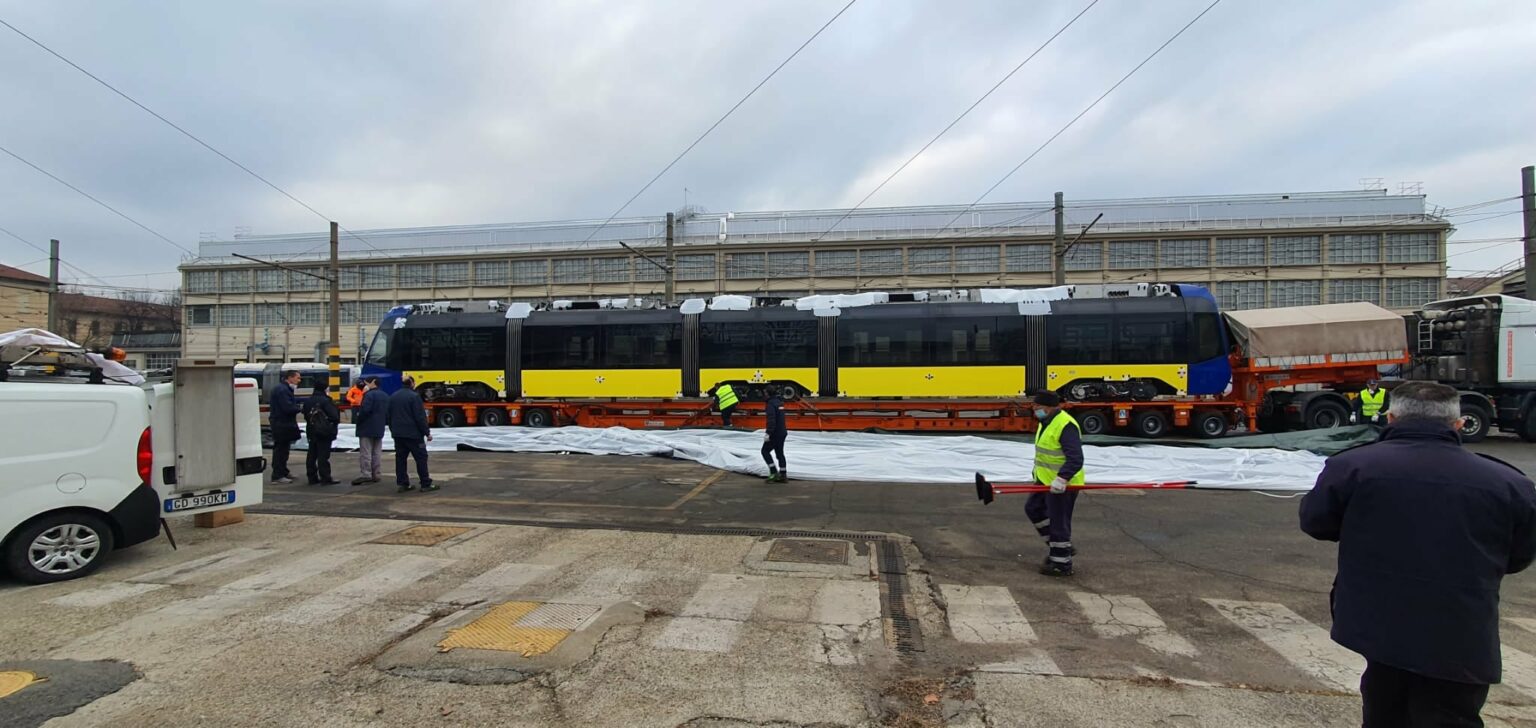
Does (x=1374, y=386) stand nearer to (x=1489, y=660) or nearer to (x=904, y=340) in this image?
(x=904, y=340)

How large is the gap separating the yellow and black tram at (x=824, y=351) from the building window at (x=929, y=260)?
122 ft

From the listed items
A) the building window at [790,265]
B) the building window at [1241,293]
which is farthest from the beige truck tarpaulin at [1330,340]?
the building window at [790,265]

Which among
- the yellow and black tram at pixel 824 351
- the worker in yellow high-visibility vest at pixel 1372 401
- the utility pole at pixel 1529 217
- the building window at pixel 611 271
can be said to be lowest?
the worker in yellow high-visibility vest at pixel 1372 401

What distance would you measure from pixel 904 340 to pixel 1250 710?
14137 millimetres

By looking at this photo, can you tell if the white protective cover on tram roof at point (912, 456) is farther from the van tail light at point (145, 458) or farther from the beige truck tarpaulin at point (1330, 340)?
the van tail light at point (145, 458)

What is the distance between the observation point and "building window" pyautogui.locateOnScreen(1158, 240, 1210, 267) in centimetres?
5169

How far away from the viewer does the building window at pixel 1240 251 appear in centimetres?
5128

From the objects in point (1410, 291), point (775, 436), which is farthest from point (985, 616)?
point (1410, 291)

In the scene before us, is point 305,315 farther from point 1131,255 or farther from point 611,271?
point 1131,255

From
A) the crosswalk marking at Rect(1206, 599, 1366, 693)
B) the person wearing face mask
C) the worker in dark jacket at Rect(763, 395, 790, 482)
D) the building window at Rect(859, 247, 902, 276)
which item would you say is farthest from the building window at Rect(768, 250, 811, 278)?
the crosswalk marking at Rect(1206, 599, 1366, 693)

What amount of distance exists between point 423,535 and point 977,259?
51.6 meters

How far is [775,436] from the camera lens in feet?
35.1

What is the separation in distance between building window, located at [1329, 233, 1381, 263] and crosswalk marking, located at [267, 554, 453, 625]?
63825mm

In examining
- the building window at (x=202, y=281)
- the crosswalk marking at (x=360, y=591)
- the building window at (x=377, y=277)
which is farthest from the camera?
the building window at (x=202, y=281)
